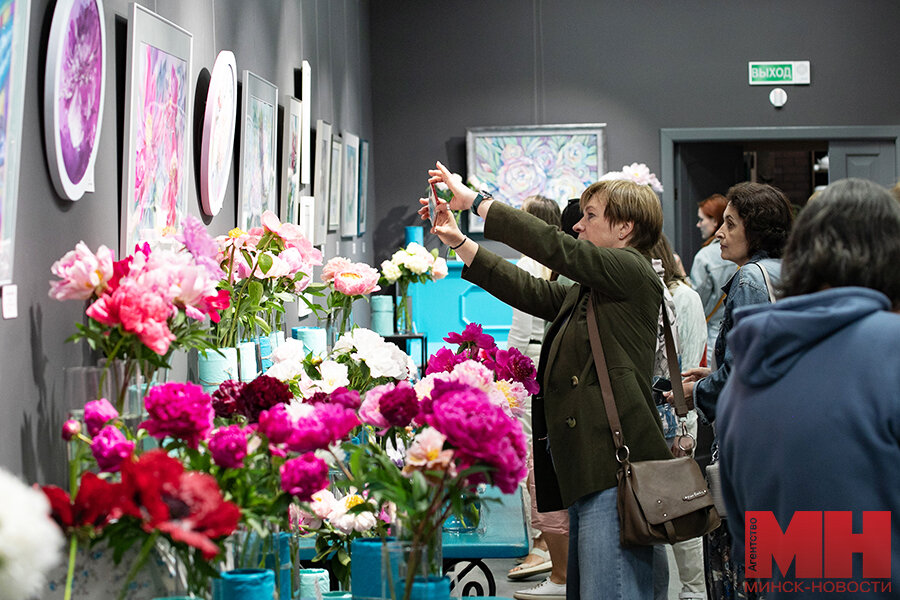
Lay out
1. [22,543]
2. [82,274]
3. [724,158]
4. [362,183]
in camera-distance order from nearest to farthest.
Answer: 1. [22,543]
2. [82,274]
3. [362,183]
4. [724,158]

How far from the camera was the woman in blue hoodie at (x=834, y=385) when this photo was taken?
1.62 meters

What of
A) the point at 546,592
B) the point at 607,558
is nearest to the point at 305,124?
the point at 546,592

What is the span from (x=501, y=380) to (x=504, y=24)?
6067 mm

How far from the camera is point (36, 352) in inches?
78.2

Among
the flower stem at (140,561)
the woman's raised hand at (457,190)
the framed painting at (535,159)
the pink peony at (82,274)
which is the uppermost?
the framed painting at (535,159)

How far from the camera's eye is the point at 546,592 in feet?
14.3

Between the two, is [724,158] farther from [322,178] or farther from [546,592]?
[546,592]

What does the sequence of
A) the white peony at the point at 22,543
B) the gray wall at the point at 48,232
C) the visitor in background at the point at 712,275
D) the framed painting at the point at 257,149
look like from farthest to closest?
the visitor in background at the point at 712,275 < the framed painting at the point at 257,149 < the gray wall at the point at 48,232 < the white peony at the point at 22,543

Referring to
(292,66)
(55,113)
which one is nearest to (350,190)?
(292,66)

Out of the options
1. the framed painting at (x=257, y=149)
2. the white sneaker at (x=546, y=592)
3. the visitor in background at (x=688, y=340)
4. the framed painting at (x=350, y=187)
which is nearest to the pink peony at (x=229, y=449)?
the framed painting at (x=257, y=149)

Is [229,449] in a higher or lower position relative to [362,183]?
lower

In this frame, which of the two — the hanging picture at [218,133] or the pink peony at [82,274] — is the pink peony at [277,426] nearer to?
the pink peony at [82,274]

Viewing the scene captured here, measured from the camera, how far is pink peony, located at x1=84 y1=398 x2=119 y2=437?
1.55m

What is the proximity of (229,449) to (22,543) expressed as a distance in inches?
14.7
